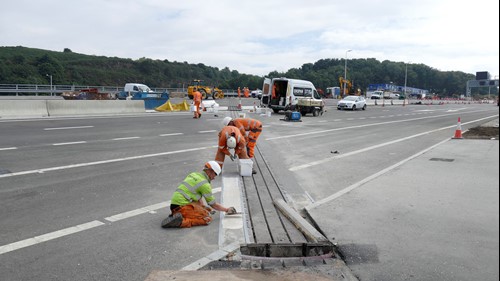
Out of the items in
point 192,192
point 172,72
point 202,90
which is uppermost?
point 172,72

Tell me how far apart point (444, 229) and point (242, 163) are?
4307mm

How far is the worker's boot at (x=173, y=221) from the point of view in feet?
17.4

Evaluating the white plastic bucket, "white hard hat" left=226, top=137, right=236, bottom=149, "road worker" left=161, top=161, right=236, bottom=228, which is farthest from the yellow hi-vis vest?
the white plastic bucket

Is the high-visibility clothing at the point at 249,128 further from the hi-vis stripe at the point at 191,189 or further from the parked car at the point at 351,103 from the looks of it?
the parked car at the point at 351,103

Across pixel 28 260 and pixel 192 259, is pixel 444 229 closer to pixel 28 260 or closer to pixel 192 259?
pixel 192 259

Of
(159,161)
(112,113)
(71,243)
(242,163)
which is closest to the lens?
(71,243)

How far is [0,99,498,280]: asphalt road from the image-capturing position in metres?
4.36

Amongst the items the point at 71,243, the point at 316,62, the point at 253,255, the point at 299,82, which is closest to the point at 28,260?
the point at 71,243

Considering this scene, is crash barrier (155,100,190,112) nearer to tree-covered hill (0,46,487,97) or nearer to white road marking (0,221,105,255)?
white road marking (0,221,105,255)

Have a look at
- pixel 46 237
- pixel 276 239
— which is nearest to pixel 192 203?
pixel 276 239

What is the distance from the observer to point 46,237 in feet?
16.0

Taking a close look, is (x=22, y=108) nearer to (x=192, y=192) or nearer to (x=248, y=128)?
(x=248, y=128)

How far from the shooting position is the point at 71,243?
186 inches

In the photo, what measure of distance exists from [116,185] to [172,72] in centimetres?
12869
